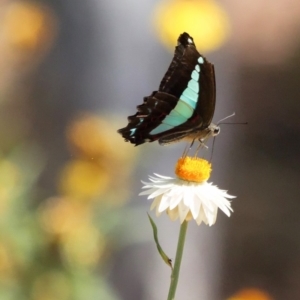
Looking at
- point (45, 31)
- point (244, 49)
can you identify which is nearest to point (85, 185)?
point (45, 31)

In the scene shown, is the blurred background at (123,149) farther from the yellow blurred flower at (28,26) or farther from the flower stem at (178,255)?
the flower stem at (178,255)

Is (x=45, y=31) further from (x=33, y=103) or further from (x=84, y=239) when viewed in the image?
(x=84, y=239)

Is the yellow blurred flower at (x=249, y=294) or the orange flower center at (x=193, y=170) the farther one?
the yellow blurred flower at (x=249, y=294)

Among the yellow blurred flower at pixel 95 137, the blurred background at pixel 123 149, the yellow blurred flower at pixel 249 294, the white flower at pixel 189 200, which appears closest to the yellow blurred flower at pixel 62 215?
the blurred background at pixel 123 149

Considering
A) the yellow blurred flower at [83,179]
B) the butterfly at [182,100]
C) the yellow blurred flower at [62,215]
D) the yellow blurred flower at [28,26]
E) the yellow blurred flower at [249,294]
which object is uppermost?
the yellow blurred flower at [28,26]

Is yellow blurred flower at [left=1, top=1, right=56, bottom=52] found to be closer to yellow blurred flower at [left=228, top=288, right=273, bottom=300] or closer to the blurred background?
the blurred background

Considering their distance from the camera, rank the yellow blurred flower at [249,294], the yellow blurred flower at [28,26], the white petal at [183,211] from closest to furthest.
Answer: the white petal at [183,211] < the yellow blurred flower at [28,26] < the yellow blurred flower at [249,294]

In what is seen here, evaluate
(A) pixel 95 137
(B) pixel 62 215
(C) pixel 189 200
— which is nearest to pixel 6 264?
(B) pixel 62 215
